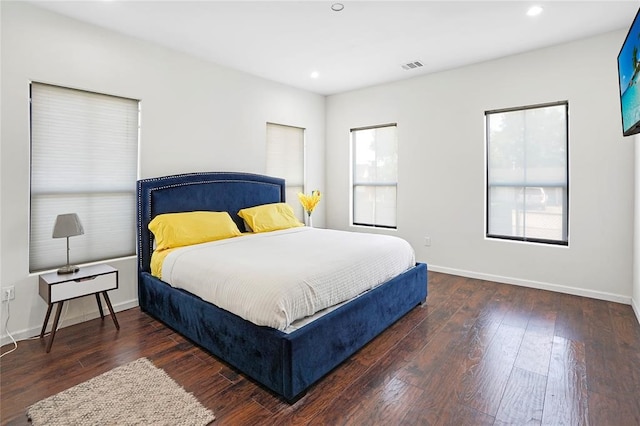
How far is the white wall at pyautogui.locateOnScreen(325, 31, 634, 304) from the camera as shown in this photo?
3.46 metres

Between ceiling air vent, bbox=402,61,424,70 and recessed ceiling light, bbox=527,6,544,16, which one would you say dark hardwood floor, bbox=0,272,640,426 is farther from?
ceiling air vent, bbox=402,61,424,70

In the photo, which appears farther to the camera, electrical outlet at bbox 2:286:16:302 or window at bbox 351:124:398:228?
window at bbox 351:124:398:228

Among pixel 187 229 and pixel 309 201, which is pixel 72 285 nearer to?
pixel 187 229

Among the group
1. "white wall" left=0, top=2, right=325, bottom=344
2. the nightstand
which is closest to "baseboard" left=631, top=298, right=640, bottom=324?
"white wall" left=0, top=2, right=325, bottom=344

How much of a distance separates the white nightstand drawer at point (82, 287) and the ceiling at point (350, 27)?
230 centimetres

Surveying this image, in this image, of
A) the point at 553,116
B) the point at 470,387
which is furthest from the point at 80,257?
the point at 553,116

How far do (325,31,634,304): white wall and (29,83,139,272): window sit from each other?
10.9 feet

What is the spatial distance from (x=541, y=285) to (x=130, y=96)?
16.3 ft

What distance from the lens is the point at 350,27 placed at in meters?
3.27

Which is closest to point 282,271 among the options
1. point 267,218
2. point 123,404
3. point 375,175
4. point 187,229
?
point 123,404

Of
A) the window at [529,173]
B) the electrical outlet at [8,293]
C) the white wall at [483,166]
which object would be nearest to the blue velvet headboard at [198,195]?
the electrical outlet at [8,293]

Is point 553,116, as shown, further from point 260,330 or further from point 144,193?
point 144,193

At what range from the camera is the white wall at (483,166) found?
3459 mm

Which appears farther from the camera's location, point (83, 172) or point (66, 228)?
point (83, 172)
